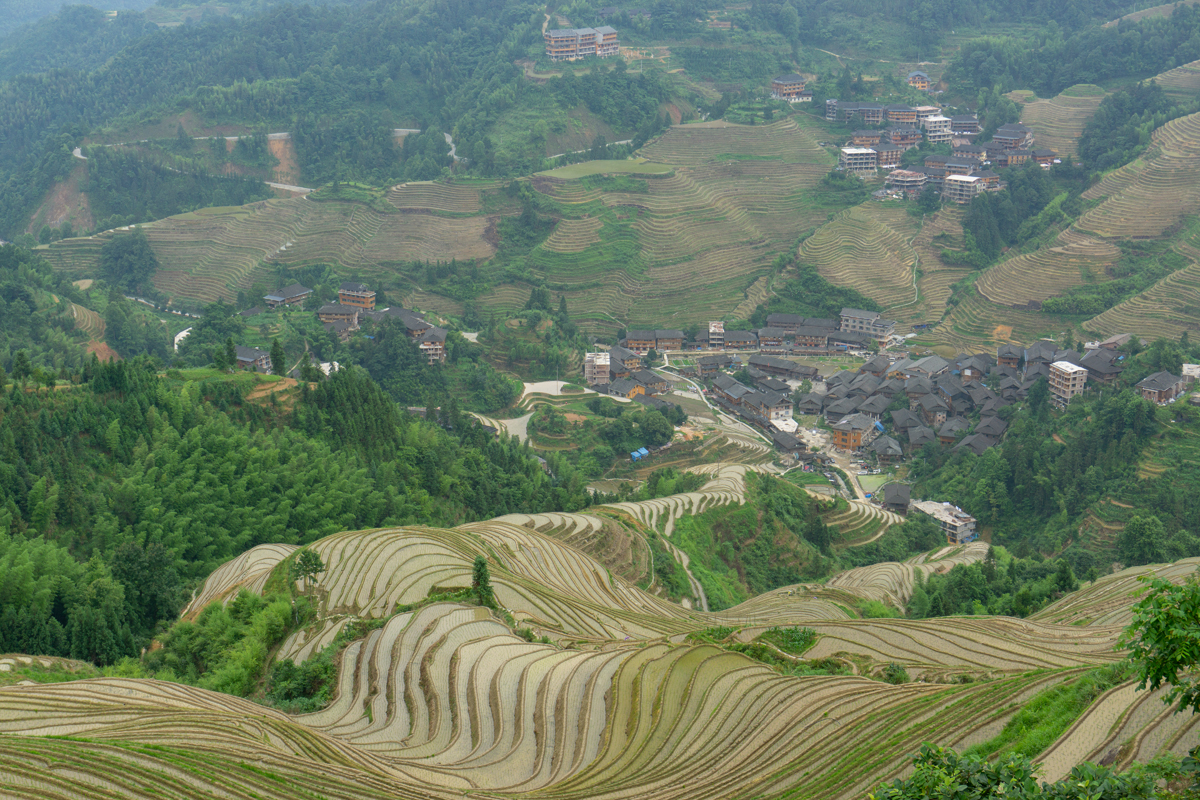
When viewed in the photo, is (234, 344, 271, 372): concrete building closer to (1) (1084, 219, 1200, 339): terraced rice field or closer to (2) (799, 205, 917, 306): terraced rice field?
(2) (799, 205, 917, 306): terraced rice field

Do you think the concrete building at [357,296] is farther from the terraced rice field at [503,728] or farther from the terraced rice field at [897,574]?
the terraced rice field at [503,728]

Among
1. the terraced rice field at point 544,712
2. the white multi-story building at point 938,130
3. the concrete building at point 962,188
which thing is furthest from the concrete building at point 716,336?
the terraced rice field at point 544,712

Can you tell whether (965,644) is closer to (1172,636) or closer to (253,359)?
(1172,636)

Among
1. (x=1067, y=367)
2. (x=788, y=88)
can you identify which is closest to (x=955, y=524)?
(x=1067, y=367)

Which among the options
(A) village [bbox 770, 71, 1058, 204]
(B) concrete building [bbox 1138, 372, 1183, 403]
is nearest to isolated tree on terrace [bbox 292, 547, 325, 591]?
(B) concrete building [bbox 1138, 372, 1183, 403]

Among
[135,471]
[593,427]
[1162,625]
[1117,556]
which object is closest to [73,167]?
[593,427]

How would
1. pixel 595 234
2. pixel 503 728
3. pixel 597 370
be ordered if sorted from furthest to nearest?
pixel 595 234 → pixel 597 370 → pixel 503 728

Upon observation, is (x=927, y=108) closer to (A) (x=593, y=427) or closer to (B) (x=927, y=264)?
(B) (x=927, y=264)
